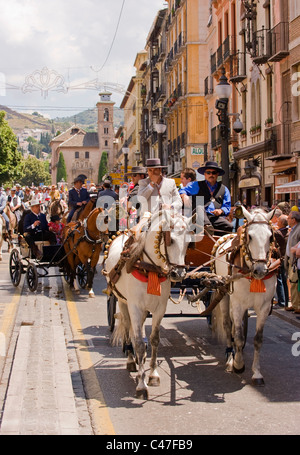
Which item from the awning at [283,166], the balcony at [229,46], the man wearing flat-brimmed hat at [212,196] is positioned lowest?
the man wearing flat-brimmed hat at [212,196]

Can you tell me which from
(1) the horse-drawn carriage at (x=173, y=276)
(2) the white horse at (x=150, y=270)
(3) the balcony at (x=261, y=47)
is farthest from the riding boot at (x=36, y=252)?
(3) the balcony at (x=261, y=47)

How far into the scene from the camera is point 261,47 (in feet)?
88.3

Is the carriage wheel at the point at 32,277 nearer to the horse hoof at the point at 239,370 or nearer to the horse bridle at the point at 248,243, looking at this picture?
the horse hoof at the point at 239,370

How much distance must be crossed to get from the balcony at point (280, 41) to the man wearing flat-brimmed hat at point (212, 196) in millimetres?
15611

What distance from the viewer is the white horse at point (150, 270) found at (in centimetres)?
716

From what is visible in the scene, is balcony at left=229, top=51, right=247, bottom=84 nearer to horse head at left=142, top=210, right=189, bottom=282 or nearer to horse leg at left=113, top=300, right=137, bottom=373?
horse leg at left=113, top=300, right=137, bottom=373

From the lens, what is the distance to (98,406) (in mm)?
7043

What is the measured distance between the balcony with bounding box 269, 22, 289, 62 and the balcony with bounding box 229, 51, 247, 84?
5.00 meters

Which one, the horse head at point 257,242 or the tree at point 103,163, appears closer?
the horse head at point 257,242

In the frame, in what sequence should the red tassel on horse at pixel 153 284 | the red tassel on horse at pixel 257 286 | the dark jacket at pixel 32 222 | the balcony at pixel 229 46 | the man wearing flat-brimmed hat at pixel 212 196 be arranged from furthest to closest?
the balcony at pixel 229 46
the dark jacket at pixel 32 222
the man wearing flat-brimmed hat at pixel 212 196
the red tassel on horse at pixel 257 286
the red tassel on horse at pixel 153 284

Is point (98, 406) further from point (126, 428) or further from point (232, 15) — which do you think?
point (232, 15)

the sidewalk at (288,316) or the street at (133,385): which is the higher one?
the street at (133,385)

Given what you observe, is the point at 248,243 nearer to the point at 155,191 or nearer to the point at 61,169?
the point at 155,191

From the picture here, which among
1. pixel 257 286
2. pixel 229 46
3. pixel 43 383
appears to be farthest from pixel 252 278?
pixel 229 46
